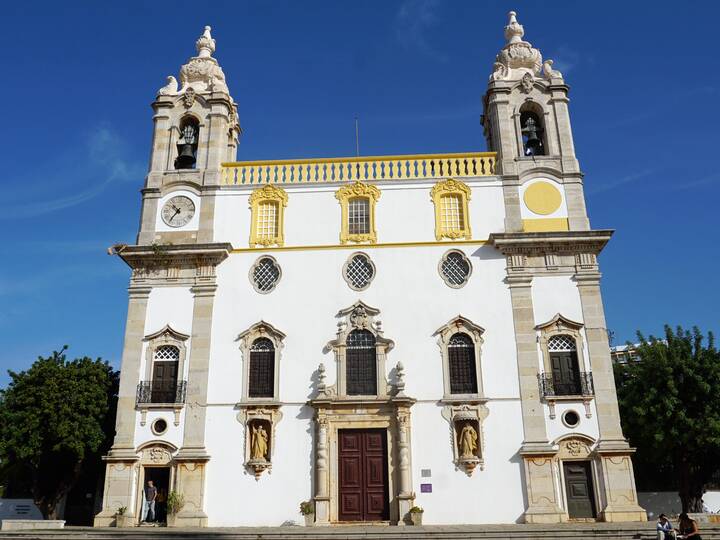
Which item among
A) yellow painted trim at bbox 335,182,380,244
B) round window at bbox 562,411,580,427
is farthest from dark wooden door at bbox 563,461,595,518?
yellow painted trim at bbox 335,182,380,244

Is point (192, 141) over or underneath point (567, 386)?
over

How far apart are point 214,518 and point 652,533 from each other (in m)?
11.2

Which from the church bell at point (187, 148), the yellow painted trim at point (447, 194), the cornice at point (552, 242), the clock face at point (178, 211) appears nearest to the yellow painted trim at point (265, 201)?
the clock face at point (178, 211)

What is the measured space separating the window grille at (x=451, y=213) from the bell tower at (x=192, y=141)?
7498 mm

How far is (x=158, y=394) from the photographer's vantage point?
18719mm

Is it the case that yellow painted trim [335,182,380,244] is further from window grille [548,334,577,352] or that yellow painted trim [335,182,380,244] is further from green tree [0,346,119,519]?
green tree [0,346,119,519]

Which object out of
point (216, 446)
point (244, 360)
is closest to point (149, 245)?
point (244, 360)

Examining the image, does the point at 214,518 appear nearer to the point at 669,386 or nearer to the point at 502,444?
the point at 502,444

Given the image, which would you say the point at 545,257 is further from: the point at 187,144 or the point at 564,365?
the point at 187,144

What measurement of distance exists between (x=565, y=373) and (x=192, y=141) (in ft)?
47.5

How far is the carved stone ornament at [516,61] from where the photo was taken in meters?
22.3

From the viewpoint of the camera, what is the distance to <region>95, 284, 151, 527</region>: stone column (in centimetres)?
1758

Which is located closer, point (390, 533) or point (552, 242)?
point (390, 533)

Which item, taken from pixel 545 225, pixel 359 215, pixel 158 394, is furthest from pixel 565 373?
pixel 158 394
